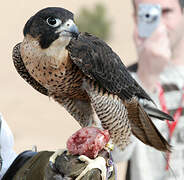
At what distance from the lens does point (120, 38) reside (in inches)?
904

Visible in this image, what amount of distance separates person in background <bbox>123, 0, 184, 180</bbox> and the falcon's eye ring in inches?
57.2

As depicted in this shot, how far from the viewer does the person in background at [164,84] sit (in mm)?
3836

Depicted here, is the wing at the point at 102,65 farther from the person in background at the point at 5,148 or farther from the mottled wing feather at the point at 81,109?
the person in background at the point at 5,148

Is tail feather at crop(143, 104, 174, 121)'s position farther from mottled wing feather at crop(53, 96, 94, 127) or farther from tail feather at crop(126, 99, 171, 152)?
mottled wing feather at crop(53, 96, 94, 127)

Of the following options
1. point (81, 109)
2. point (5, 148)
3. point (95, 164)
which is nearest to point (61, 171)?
point (95, 164)

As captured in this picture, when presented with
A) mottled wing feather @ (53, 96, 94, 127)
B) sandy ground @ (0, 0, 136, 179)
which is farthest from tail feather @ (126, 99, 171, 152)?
sandy ground @ (0, 0, 136, 179)

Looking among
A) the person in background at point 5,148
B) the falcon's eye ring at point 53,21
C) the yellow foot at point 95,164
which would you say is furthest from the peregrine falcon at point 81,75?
the yellow foot at point 95,164

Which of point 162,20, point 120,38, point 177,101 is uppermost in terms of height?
point 162,20

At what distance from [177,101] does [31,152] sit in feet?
5.49

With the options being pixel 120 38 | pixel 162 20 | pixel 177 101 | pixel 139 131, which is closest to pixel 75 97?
pixel 139 131

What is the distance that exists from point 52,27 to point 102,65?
450mm

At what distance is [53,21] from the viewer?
8.55 feet

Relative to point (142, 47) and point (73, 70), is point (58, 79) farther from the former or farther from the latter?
point (142, 47)

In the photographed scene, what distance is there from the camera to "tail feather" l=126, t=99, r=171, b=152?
3059mm
